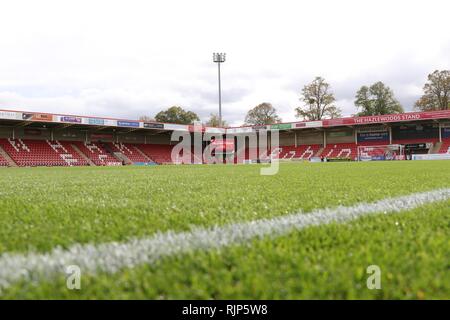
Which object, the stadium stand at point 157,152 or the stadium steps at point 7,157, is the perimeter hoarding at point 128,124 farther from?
the stadium steps at point 7,157

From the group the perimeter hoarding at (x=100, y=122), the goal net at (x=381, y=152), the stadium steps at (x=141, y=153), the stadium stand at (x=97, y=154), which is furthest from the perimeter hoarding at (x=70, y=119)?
the goal net at (x=381, y=152)

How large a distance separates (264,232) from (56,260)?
0.83 meters

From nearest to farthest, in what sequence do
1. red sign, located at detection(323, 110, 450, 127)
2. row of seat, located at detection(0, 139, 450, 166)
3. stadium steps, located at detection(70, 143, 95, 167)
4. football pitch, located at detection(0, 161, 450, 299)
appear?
football pitch, located at detection(0, 161, 450, 299)
row of seat, located at detection(0, 139, 450, 166)
red sign, located at detection(323, 110, 450, 127)
stadium steps, located at detection(70, 143, 95, 167)

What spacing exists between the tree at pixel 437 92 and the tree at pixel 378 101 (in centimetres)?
493

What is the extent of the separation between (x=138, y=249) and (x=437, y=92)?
2051 inches

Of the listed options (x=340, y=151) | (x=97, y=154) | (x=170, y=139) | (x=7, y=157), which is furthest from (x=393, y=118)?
(x=7, y=157)

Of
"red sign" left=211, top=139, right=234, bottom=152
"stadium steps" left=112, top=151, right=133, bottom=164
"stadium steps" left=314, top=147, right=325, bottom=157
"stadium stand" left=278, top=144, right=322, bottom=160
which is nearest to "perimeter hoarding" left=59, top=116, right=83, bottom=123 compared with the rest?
"stadium steps" left=112, top=151, right=133, bottom=164

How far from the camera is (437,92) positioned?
4412 centimetres

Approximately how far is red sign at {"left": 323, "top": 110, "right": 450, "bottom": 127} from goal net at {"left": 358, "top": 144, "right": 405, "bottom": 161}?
10.6ft

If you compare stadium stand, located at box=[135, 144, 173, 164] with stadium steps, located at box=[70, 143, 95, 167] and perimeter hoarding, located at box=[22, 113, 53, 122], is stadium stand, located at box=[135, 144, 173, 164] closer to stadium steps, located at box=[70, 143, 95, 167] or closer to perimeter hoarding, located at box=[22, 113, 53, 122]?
stadium steps, located at box=[70, 143, 95, 167]

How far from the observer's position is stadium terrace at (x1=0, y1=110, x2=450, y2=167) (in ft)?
95.6

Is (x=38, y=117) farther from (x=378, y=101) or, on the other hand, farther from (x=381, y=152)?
(x=378, y=101)
